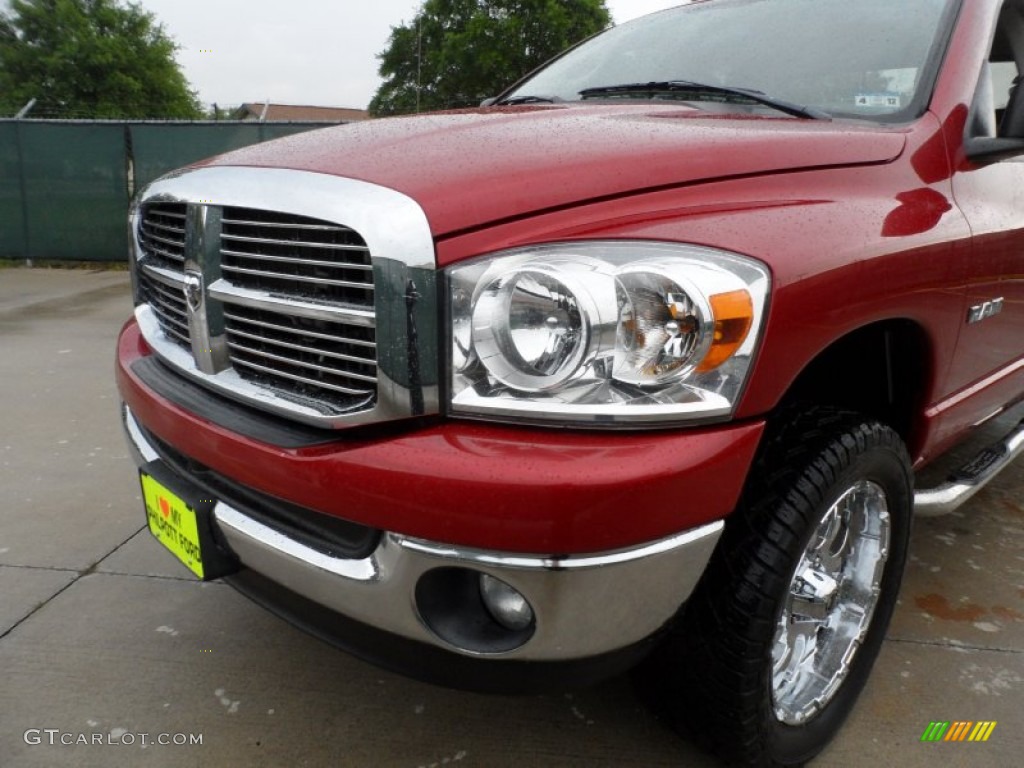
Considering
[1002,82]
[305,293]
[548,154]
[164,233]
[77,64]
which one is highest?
[77,64]

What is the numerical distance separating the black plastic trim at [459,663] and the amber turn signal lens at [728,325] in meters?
0.50

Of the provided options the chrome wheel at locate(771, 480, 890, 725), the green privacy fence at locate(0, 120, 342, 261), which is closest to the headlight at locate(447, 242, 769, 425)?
the chrome wheel at locate(771, 480, 890, 725)

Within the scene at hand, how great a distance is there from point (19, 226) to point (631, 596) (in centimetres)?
1094

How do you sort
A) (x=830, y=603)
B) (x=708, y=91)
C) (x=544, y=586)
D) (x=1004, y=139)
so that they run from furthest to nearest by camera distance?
(x=708, y=91) < (x=1004, y=139) < (x=830, y=603) < (x=544, y=586)

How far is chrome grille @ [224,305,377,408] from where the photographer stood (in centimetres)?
140

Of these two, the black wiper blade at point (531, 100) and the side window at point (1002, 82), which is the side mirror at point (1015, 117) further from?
the black wiper blade at point (531, 100)

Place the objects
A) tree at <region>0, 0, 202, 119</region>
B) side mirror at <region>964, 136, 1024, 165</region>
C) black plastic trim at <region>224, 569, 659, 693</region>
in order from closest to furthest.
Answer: black plastic trim at <region>224, 569, 659, 693</region> < side mirror at <region>964, 136, 1024, 165</region> < tree at <region>0, 0, 202, 119</region>

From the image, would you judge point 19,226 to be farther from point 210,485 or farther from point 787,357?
point 787,357

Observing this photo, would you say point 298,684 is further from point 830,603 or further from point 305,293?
point 830,603

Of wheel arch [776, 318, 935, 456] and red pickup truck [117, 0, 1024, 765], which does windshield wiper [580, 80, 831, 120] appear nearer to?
red pickup truck [117, 0, 1024, 765]

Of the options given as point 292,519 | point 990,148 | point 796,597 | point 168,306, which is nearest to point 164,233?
point 168,306

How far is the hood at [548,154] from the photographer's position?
1.39 m

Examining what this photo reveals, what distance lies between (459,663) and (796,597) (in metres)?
0.80

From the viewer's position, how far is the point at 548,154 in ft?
4.99
